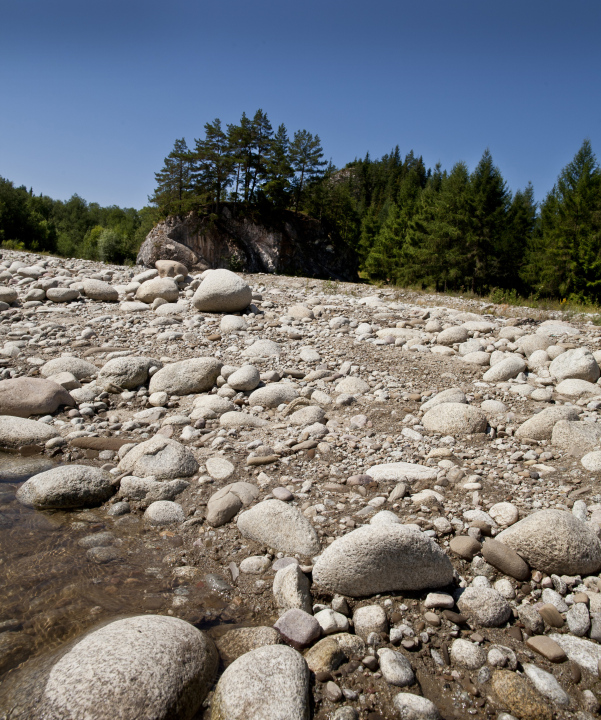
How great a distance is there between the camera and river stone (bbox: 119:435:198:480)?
12.5 ft

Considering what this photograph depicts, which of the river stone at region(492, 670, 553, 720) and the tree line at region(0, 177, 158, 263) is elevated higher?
the tree line at region(0, 177, 158, 263)

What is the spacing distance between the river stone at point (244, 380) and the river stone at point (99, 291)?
5739 millimetres

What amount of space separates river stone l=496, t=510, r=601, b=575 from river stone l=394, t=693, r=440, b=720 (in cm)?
123

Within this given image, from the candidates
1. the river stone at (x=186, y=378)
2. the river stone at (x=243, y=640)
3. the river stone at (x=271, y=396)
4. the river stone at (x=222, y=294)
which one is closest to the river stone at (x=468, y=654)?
the river stone at (x=243, y=640)

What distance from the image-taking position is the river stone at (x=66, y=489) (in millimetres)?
3453

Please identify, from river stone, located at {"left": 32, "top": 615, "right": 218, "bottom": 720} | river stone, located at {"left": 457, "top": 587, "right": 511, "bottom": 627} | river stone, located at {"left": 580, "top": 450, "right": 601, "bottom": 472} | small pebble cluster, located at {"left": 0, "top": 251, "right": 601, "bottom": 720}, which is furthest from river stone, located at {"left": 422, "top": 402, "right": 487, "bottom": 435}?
river stone, located at {"left": 32, "top": 615, "right": 218, "bottom": 720}

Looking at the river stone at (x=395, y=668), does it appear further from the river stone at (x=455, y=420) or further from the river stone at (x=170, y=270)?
the river stone at (x=170, y=270)

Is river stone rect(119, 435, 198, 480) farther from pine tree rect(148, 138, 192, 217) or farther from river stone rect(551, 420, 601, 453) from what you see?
pine tree rect(148, 138, 192, 217)

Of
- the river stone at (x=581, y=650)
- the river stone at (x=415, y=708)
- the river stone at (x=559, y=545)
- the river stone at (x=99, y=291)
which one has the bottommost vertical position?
the river stone at (x=415, y=708)

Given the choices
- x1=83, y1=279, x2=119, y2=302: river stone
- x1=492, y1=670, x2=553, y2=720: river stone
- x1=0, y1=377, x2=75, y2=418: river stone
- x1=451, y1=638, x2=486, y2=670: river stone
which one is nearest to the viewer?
x1=492, y1=670, x2=553, y2=720: river stone

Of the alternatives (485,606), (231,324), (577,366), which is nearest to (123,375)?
(231,324)

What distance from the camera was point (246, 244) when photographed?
30.7 metres

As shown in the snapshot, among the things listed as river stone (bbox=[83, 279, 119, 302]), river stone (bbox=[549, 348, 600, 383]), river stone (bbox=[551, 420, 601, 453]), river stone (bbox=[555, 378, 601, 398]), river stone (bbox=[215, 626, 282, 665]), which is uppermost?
river stone (bbox=[83, 279, 119, 302])

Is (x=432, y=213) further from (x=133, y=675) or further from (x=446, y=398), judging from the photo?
(x=133, y=675)
